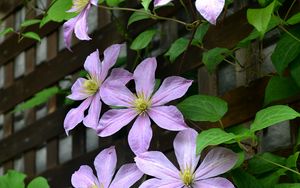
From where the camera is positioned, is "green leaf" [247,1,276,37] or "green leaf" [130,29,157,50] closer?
"green leaf" [247,1,276,37]

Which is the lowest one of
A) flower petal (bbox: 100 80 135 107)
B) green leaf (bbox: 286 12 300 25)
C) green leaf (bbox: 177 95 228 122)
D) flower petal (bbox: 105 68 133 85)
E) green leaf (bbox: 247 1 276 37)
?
green leaf (bbox: 177 95 228 122)

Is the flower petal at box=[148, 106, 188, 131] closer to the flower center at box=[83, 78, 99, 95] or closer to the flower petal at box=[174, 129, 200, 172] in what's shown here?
the flower petal at box=[174, 129, 200, 172]

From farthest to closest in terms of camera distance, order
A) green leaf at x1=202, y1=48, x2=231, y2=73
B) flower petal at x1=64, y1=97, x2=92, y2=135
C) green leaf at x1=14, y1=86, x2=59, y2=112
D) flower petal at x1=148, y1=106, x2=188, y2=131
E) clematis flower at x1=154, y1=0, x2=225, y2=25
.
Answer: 1. green leaf at x1=14, y1=86, x2=59, y2=112
2. green leaf at x1=202, y1=48, x2=231, y2=73
3. flower petal at x1=64, y1=97, x2=92, y2=135
4. flower petal at x1=148, y1=106, x2=188, y2=131
5. clematis flower at x1=154, y1=0, x2=225, y2=25

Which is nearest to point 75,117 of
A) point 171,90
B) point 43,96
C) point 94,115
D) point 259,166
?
point 94,115

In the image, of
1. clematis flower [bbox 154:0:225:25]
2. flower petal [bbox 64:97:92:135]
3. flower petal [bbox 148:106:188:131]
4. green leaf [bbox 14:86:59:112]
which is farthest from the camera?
green leaf [bbox 14:86:59:112]

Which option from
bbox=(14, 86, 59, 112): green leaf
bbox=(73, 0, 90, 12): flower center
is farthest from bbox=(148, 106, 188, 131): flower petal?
bbox=(14, 86, 59, 112): green leaf

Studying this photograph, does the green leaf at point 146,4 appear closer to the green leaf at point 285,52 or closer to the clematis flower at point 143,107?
the clematis flower at point 143,107

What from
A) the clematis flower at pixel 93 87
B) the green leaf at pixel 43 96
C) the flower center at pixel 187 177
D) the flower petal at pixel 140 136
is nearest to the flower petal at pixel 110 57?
the clematis flower at pixel 93 87

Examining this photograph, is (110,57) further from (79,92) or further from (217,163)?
(217,163)
